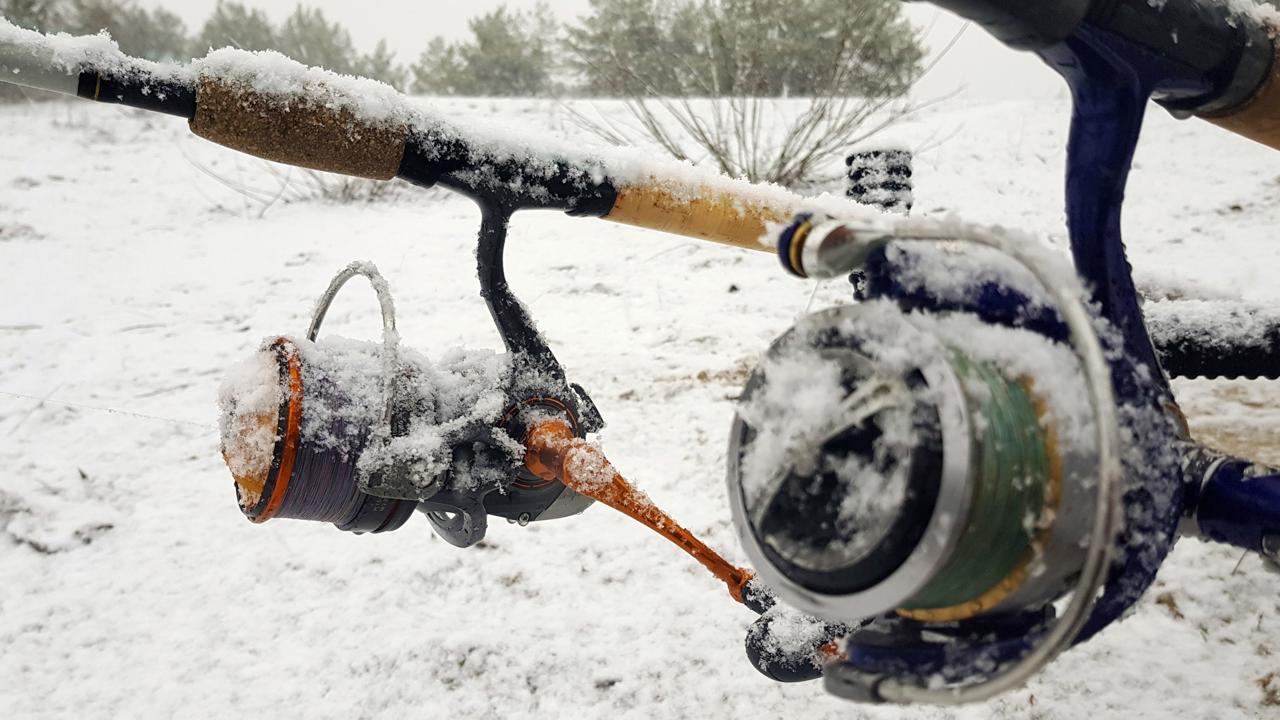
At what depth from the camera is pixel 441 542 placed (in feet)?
6.98

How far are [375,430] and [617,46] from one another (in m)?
8.32

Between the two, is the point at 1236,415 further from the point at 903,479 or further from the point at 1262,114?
the point at 903,479

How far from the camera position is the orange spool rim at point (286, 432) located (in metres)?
0.91

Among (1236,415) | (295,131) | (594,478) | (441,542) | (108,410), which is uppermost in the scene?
(295,131)

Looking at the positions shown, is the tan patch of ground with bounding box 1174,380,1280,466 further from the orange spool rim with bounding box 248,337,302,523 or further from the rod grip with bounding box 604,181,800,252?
the orange spool rim with bounding box 248,337,302,523

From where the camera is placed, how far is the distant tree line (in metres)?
4.89

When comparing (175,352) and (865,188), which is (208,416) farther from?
(865,188)

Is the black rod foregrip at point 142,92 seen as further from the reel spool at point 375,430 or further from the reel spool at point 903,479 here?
the reel spool at point 903,479

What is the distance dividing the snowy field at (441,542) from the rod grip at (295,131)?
3.72ft

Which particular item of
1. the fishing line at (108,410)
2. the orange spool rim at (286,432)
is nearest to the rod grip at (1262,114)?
the orange spool rim at (286,432)

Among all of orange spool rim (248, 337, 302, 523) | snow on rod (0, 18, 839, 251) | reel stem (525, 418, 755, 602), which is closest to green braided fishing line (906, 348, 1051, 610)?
reel stem (525, 418, 755, 602)

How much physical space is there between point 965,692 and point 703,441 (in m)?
2.00

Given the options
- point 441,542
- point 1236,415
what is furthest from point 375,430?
point 1236,415

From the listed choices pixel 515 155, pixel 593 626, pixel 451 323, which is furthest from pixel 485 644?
pixel 451 323
